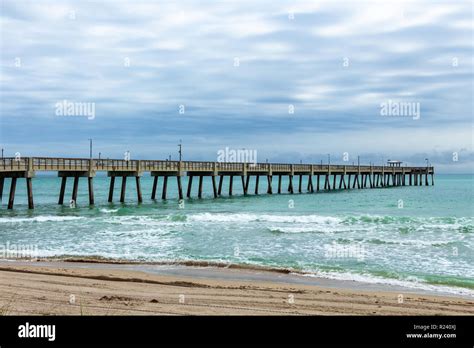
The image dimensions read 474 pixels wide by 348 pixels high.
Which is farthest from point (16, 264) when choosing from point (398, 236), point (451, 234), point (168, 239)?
point (451, 234)

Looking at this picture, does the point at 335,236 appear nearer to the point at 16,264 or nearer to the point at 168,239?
the point at 168,239

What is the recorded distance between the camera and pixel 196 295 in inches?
398

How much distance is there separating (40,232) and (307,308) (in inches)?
695

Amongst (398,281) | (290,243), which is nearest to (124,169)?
(290,243)

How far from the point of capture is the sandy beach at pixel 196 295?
8.77m

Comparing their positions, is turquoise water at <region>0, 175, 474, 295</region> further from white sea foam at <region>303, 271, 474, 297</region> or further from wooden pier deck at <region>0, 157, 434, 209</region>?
wooden pier deck at <region>0, 157, 434, 209</region>

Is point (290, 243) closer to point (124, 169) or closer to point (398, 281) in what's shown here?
point (398, 281)

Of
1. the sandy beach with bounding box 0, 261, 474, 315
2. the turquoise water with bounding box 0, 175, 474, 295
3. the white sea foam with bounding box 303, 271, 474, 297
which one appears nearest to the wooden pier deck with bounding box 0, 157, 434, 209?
the turquoise water with bounding box 0, 175, 474, 295

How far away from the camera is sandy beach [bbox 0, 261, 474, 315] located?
8773 millimetres

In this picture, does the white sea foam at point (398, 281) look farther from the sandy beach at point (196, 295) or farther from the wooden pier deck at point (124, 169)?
the wooden pier deck at point (124, 169)

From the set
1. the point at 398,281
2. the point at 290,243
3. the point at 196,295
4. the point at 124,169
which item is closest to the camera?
the point at 196,295

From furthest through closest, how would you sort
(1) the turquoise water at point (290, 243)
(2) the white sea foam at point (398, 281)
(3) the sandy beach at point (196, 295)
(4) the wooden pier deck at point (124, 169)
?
(4) the wooden pier deck at point (124, 169) < (1) the turquoise water at point (290, 243) < (2) the white sea foam at point (398, 281) < (3) the sandy beach at point (196, 295)

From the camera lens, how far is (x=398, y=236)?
22.1 meters

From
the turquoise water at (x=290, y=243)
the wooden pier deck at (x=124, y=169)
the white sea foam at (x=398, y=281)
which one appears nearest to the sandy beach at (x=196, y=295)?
the white sea foam at (x=398, y=281)
